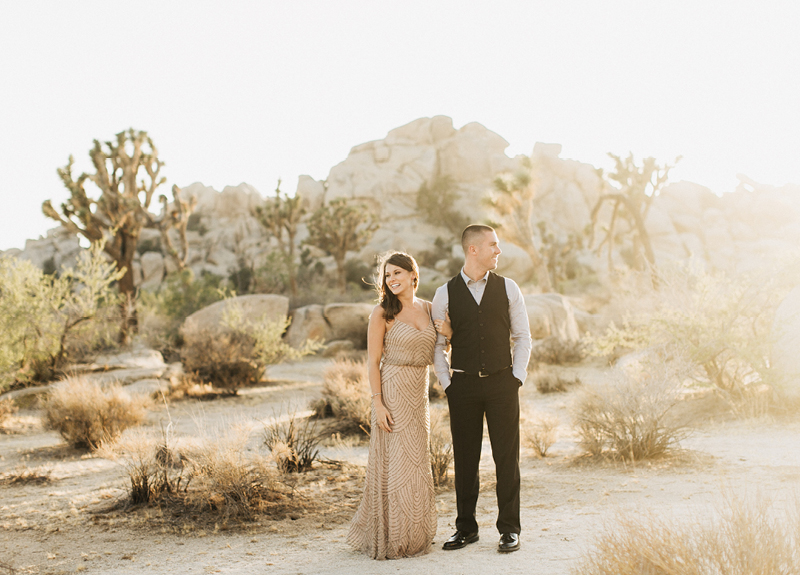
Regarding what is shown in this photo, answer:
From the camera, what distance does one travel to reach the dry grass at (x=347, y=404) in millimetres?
7897

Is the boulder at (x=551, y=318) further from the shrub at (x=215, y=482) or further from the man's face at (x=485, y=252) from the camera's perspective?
the man's face at (x=485, y=252)

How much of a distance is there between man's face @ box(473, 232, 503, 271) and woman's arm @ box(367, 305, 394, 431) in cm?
71

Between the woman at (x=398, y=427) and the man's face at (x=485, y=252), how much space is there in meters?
0.43

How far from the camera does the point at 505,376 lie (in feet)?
11.8

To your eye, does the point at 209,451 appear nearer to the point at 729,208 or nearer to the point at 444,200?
the point at 444,200

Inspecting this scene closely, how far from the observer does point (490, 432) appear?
366cm

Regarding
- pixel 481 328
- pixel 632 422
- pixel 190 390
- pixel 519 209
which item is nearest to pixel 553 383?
pixel 632 422

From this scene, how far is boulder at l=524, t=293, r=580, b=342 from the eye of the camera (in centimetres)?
1670

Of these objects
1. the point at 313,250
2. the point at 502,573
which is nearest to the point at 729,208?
the point at 313,250

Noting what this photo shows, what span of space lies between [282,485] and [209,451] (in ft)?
2.27

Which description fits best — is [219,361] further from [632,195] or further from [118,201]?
[632,195]

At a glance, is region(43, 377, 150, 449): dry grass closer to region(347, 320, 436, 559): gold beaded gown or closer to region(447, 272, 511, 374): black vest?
region(347, 320, 436, 559): gold beaded gown

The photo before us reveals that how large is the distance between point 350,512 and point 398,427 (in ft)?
4.89

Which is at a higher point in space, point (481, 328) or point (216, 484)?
point (481, 328)
